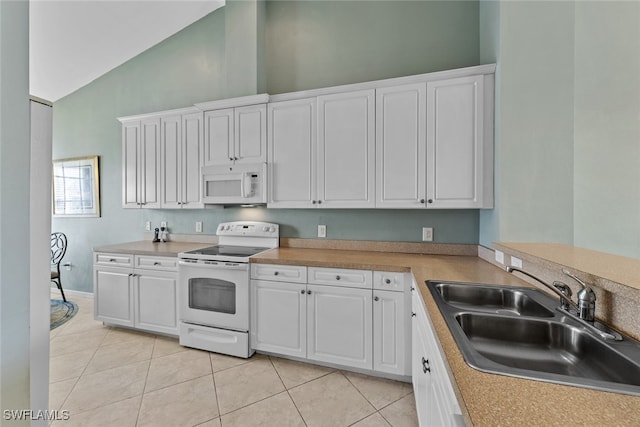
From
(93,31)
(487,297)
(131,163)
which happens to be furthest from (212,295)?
(93,31)

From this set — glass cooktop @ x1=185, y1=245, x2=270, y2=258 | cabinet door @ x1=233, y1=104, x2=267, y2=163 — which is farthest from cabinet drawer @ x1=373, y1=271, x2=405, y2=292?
cabinet door @ x1=233, y1=104, x2=267, y2=163

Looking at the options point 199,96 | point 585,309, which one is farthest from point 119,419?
point 199,96

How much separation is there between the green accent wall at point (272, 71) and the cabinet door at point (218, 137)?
345 mm

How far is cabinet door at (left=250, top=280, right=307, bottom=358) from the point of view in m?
2.28

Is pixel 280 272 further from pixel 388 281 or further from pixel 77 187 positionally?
pixel 77 187

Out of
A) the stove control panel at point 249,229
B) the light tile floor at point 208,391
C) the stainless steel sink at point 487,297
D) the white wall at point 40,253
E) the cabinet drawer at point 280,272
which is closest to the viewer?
the white wall at point 40,253

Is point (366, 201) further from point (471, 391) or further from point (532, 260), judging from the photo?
point (471, 391)

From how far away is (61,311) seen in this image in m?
3.61

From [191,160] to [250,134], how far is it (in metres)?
0.80

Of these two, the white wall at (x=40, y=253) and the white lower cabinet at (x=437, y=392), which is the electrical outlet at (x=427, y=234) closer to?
the white lower cabinet at (x=437, y=392)

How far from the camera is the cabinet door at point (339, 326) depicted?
6.96ft

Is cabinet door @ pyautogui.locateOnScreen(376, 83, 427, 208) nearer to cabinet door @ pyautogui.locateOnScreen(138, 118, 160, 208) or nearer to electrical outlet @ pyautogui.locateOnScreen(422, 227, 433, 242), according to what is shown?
electrical outlet @ pyautogui.locateOnScreen(422, 227, 433, 242)

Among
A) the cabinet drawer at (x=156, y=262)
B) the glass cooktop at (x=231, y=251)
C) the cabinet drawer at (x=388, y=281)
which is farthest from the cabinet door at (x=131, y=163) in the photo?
the cabinet drawer at (x=388, y=281)

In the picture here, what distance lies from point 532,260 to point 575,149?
1.03 metres
